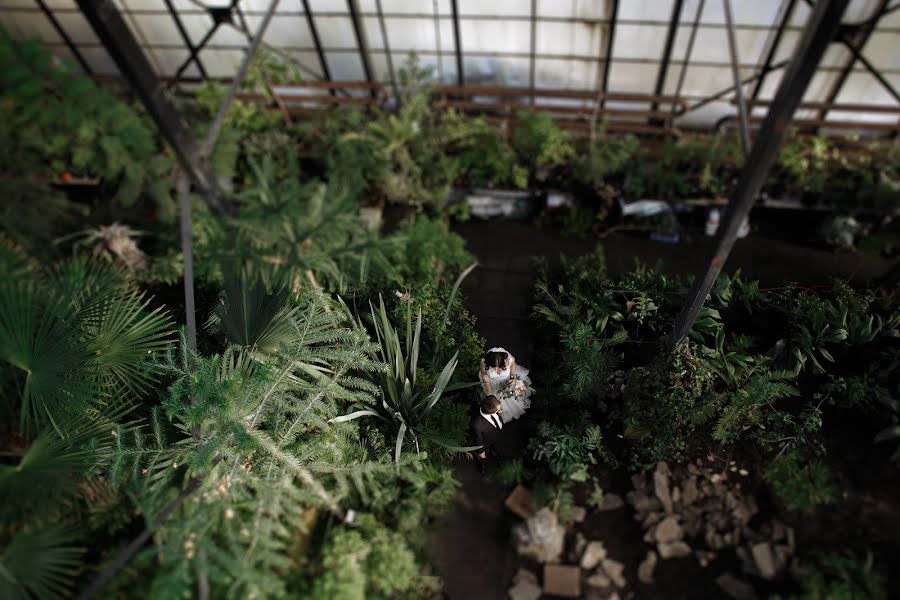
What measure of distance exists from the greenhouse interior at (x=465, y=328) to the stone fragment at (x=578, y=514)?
36mm

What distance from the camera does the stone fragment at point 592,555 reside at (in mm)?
3309

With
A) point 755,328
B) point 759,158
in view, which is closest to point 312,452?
point 759,158

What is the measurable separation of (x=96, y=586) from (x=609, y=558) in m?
2.84

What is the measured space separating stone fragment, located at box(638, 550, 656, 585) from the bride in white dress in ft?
3.98

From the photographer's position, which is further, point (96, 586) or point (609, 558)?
point (609, 558)

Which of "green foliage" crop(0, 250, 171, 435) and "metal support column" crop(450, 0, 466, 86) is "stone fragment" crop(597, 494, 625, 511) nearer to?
"green foliage" crop(0, 250, 171, 435)

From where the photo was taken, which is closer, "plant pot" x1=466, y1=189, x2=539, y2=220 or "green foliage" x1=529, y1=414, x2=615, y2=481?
"green foliage" x1=529, y1=414, x2=615, y2=481

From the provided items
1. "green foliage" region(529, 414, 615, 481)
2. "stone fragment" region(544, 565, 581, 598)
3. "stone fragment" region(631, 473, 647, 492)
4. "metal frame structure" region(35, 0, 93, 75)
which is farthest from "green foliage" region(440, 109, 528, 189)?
"metal frame structure" region(35, 0, 93, 75)

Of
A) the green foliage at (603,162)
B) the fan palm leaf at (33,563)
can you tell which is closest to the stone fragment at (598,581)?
the fan palm leaf at (33,563)

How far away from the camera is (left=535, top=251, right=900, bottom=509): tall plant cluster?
3.56 meters

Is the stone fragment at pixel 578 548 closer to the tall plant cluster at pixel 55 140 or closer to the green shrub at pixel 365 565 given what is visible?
the green shrub at pixel 365 565

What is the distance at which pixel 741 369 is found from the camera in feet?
12.5

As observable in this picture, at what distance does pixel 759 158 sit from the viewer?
2588mm

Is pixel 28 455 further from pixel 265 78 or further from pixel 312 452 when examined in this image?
pixel 265 78
